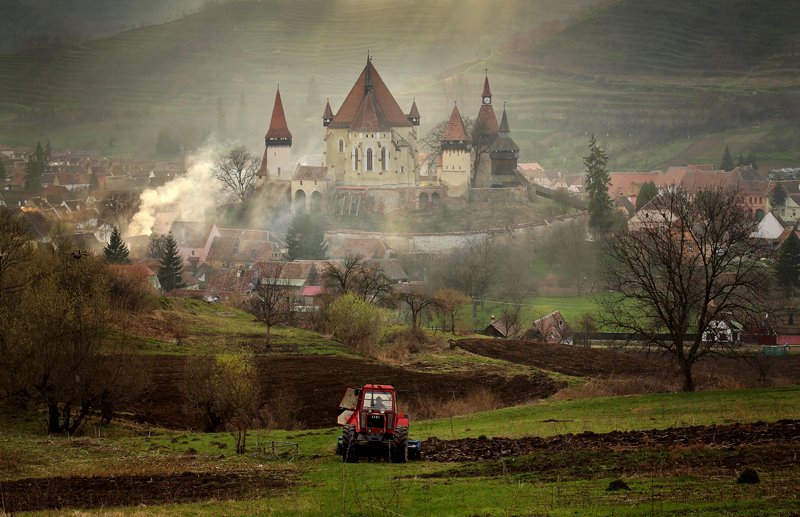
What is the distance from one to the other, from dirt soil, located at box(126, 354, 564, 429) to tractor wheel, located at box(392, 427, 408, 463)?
34.2 ft

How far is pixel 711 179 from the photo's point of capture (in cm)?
12431

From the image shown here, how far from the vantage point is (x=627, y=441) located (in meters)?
23.8

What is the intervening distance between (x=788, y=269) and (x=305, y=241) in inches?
1303

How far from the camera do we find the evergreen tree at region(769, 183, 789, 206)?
386 feet

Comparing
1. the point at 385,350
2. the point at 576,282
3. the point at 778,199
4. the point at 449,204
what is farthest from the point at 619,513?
the point at 778,199

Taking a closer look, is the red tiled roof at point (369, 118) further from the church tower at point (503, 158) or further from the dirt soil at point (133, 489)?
the dirt soil at point (133, 489)

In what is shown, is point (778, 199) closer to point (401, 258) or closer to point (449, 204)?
point (449, 204)

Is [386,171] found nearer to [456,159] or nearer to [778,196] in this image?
[456,159]

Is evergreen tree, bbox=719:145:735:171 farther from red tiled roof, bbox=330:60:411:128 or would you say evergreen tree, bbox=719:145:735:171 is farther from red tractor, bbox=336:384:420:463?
red tractor, bbox=336:384:420:463

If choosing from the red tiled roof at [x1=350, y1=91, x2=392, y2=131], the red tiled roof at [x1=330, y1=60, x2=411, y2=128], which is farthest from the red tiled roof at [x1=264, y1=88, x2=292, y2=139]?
the red tiled roof at [x1=350, y1=91, x2=392, y2=131]

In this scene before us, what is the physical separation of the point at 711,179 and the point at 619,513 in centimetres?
11262

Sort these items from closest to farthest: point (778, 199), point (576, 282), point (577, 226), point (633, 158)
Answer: point (576, 282), point (577, 226), point (778, 199), point (633, 158)

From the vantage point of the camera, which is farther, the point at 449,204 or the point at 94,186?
the point at 94,186

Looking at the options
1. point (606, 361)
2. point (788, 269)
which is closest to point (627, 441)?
point (606, 361)
